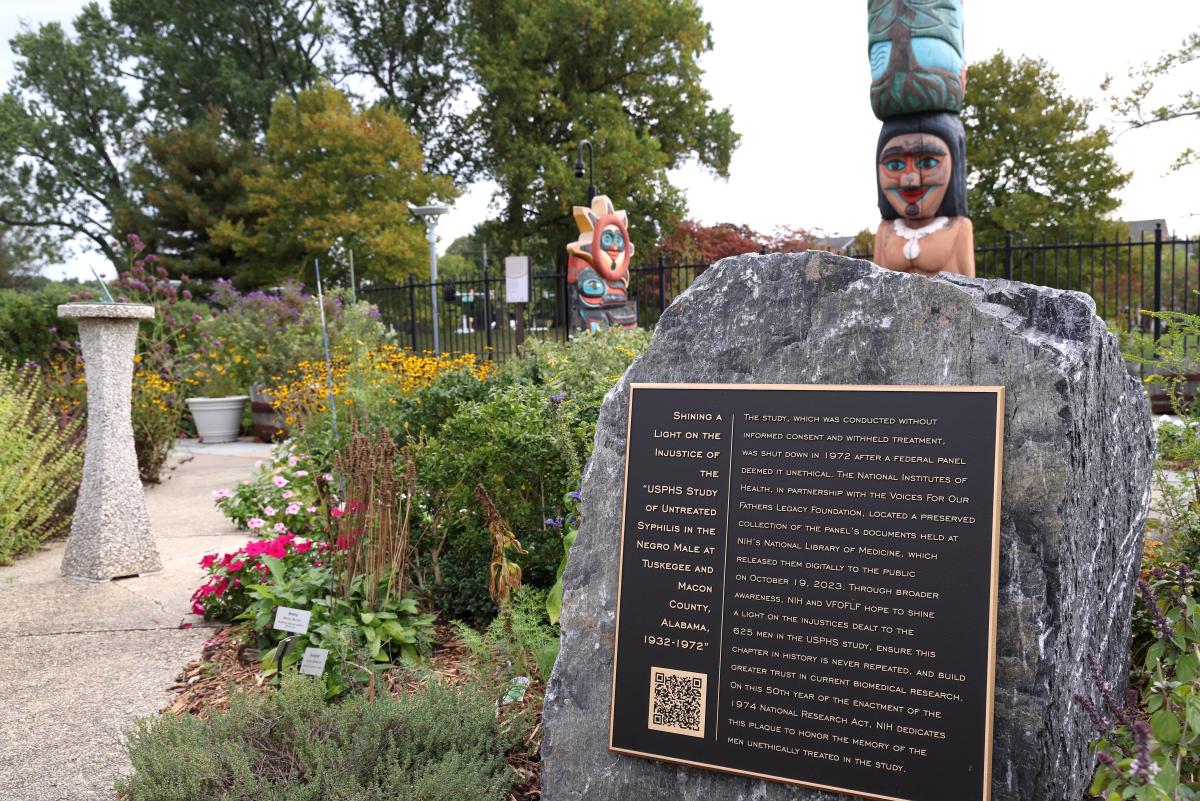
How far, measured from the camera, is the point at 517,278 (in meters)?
13.6

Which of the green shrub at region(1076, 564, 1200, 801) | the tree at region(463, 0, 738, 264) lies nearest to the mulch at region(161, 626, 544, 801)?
the green shrub at region(1076, 564, 1200, 801)

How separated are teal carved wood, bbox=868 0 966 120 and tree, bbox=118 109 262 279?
74.5 ft

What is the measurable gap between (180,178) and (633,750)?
92.8ft

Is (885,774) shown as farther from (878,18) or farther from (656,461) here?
(878,18)

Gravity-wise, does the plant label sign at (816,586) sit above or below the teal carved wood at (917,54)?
below

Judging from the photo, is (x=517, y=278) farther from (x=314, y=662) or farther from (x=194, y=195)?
(x=194, y=195)

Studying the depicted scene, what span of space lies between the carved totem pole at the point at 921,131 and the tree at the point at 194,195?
895 inches

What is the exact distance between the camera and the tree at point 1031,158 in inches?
918

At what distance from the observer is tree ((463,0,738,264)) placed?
81.3 ft

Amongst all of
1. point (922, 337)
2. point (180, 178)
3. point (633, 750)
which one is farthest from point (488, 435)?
point (180, 178)

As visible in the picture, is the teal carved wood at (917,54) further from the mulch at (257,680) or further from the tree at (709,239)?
the tree at (709,239)

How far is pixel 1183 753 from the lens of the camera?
1.90m

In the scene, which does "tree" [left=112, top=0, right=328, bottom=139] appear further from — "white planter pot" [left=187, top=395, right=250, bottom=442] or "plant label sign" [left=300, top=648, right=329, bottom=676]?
"plant label sign" [left=300, top=648, right=329, bottom=676]

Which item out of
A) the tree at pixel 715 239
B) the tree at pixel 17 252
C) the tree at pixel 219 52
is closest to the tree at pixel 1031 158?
the tree at pixel 715 239
